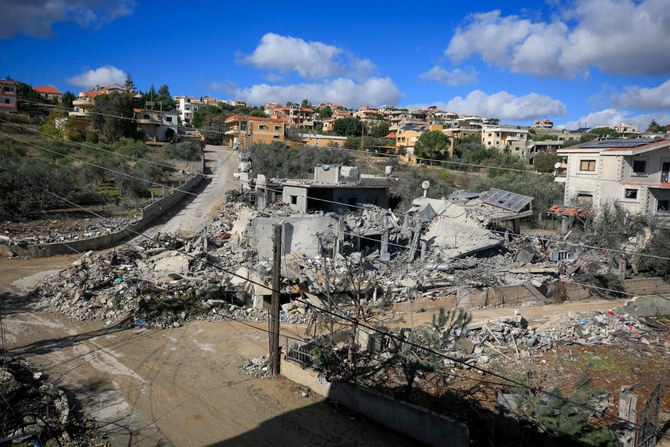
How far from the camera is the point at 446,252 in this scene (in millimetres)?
22297

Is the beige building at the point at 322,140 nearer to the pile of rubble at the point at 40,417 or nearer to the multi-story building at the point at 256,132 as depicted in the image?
the multi-story building at the point at 256,132

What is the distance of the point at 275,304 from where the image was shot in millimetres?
9953

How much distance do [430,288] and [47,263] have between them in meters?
17.0

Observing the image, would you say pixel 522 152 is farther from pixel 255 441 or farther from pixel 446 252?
pixel 255 441

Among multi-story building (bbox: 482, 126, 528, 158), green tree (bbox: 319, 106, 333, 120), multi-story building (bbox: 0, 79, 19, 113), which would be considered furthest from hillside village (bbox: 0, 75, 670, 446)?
green tree (bbox: 319, 106, 333, 120)

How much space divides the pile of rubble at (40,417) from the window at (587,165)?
110 ft

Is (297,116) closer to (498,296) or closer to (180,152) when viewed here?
(180,152)

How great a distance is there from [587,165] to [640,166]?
10.8 ft

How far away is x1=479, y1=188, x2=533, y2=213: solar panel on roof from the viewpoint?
26.6 m

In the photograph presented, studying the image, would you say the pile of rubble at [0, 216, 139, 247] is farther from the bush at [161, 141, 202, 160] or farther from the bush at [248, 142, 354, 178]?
the bush at [161, 141, 202, 160]

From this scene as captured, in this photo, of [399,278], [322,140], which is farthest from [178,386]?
[322,140]

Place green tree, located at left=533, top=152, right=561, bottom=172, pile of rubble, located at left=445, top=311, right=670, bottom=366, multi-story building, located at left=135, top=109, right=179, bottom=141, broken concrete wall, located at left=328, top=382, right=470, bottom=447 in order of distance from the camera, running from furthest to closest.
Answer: multi-story building, located at left=135, top=109, right=179, bottom=141 < green tree, located at left=533, top=152, right=561, bottom=172 < pile of rubble, located at left=445, top=311, right=670, bottom=366 < broken concrete wall, located at left=328, top=382, right=470, bottom=447

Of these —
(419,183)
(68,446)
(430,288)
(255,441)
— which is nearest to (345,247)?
(430,288)

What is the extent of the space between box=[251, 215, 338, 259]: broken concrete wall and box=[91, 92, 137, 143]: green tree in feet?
125
